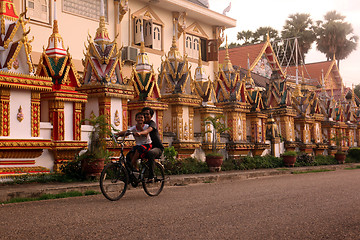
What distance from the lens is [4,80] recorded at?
1033 centimetres

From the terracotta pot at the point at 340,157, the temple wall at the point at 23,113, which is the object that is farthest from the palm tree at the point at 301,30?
the temple wall at the point at 23,113

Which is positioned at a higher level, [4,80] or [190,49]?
[190,49]

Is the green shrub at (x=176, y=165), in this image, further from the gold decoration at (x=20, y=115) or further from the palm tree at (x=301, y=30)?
the palm tree at (x=301, y=30)

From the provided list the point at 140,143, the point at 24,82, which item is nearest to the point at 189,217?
the point at 140,143

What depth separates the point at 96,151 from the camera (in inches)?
454

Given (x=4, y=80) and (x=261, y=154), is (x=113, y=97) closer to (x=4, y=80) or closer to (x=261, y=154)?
(x=4, y=80)

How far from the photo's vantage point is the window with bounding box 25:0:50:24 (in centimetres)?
1659

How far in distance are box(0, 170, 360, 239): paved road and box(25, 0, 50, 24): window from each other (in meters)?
10.0

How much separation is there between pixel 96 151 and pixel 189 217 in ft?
18.3

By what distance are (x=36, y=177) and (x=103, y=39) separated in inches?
195

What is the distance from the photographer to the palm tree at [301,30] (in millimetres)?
57688

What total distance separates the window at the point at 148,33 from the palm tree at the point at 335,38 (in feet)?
136

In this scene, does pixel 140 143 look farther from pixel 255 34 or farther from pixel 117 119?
pixel 255 34

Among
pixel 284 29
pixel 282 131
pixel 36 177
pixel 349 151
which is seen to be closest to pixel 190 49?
pixel 282 131
